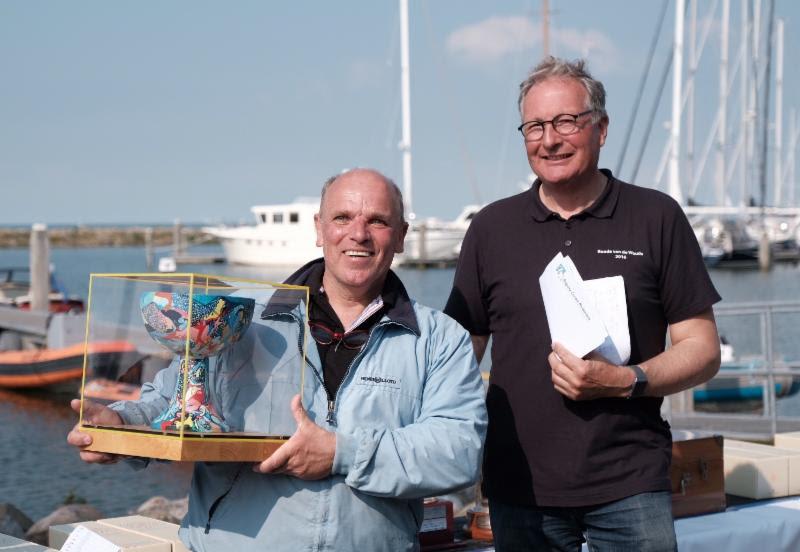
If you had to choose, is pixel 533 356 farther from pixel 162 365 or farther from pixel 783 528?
pixel 783 528

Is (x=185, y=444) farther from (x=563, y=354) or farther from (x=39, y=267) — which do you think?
(x=39, y=267)

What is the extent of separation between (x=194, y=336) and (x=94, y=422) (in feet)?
1.06

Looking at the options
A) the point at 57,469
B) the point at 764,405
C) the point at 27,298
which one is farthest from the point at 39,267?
the point at 764,405

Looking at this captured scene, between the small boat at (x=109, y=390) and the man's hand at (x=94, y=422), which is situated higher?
the small boat at (x=109, y=390)

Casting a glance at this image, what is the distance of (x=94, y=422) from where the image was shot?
2607 millimetres

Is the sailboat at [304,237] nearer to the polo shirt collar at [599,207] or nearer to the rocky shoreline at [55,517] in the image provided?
the rocky shoreline at [55,517]

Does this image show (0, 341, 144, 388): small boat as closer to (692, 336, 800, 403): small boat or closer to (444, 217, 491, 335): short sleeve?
(692, 336, 800, 403): small boat

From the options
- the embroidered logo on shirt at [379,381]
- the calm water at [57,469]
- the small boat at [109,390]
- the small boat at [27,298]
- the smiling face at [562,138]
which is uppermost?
the small boat at [27,298]

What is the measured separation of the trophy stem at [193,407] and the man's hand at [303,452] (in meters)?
0.15

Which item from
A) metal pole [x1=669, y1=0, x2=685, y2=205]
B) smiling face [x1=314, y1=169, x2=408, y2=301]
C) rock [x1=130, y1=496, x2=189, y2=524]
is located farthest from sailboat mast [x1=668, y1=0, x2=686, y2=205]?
smiling face [x1=314, y1=169, x2=408, y2=301]

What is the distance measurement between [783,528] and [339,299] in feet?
7.71

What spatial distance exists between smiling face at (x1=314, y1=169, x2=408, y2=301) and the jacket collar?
6cm

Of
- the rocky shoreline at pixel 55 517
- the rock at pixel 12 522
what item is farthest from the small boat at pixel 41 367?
the rock at pixel 12 522

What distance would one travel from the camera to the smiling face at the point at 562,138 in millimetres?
2959
